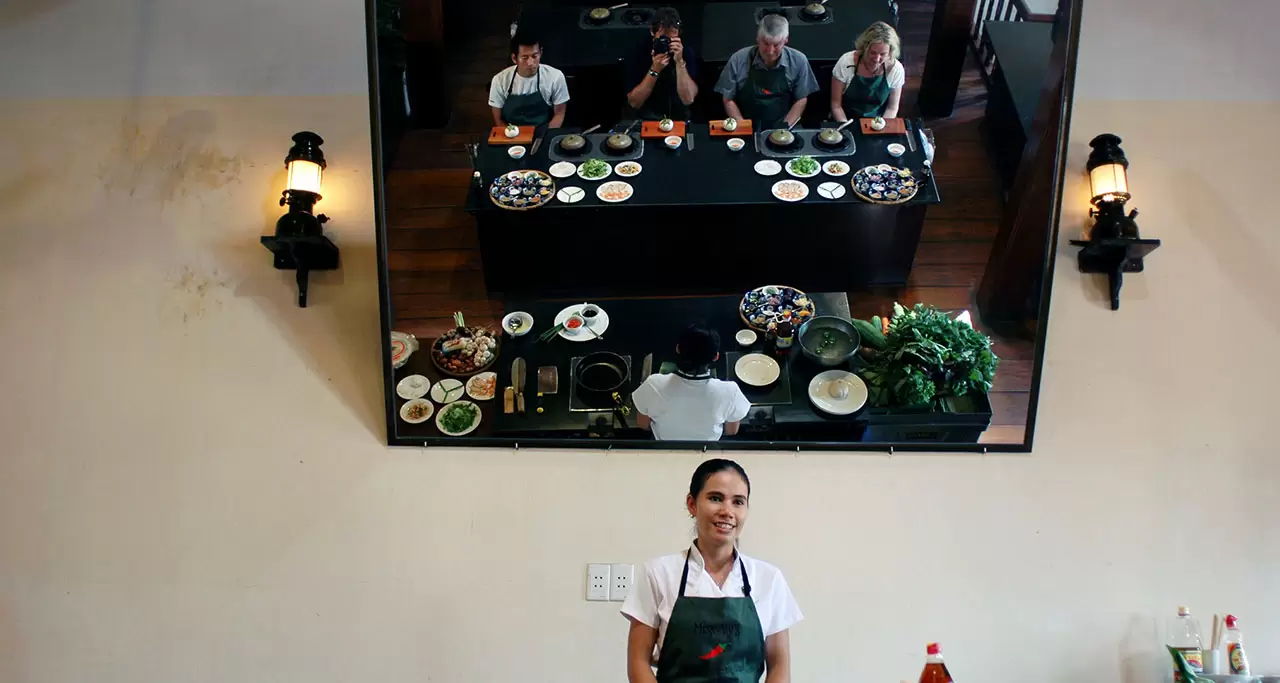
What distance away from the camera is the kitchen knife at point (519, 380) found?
3.75m

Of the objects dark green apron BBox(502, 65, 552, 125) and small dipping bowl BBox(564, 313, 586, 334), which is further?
dark green apron BBox(502, 65, 552, 125)

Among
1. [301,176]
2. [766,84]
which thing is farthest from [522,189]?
[766,84]

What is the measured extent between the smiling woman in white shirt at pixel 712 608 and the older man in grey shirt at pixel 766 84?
77.3 inches

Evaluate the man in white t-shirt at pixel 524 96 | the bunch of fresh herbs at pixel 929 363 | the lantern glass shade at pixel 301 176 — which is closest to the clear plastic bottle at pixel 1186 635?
the bunch of fresh herbs at pixel 929 363

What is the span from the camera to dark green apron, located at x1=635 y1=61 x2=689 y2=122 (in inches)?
157

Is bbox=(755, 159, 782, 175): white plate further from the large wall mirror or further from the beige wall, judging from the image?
the beige wall

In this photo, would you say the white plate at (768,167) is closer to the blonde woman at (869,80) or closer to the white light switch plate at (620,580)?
the blonde woman at (869,80)

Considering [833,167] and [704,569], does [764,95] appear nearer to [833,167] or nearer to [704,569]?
[833,167]

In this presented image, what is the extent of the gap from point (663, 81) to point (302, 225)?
1575mm

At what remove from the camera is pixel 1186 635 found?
11.4 ft

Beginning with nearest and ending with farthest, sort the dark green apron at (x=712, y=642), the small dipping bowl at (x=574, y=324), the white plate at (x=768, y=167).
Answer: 1. the dark green apron at (x=712, y=642)
2. the small dipping bowl at (x=574, y=324)
3. the white plate at (x=768, y=167)

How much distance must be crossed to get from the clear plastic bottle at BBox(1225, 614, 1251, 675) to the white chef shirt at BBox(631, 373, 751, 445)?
1.80m

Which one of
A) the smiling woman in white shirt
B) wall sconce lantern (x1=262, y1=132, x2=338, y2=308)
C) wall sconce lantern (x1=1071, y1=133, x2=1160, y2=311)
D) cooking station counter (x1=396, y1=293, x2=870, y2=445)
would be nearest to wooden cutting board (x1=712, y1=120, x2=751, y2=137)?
cooking station counter (x1=396, y1=293, x2=870, y2=445)

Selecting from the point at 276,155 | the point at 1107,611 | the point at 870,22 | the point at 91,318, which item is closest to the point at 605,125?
the point at 870,22
